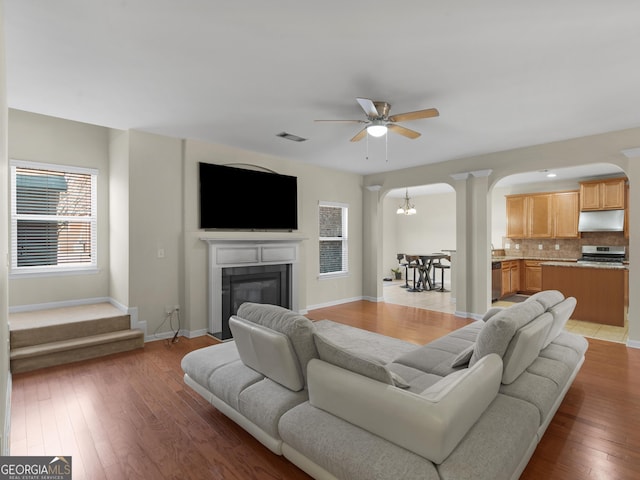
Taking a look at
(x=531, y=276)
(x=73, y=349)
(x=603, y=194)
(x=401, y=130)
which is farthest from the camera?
(x=531, y=276)

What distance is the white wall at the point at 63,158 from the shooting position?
13.8 feet

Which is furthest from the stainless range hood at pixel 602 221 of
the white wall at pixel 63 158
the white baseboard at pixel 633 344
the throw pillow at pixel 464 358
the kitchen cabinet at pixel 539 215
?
the white wall at pixel 63 158

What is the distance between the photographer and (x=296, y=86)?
2994 millimetres

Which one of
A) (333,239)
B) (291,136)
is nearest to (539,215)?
(333,239)

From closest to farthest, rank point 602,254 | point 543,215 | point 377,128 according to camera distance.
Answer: point 377,128, point 602,254, point 543,215

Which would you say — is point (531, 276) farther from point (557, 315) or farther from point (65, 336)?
point (65, 336)

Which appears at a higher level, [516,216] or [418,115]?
[418,115]

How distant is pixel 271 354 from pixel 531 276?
768 centimetres

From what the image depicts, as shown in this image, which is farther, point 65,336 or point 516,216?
point 516,216

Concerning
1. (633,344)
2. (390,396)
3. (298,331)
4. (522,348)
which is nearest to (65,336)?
(298,331)

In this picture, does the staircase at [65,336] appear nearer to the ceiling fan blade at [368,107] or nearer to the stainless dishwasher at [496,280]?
the ceiling fan blade at [368,107]

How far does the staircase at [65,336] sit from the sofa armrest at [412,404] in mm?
3142

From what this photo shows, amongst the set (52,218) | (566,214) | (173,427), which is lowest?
(173,427)

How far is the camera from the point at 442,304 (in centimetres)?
671
